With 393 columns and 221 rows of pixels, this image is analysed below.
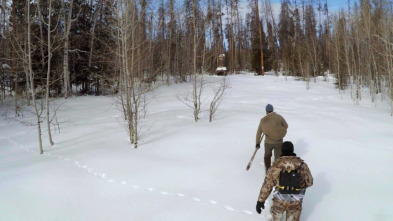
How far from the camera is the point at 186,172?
6.47 metres

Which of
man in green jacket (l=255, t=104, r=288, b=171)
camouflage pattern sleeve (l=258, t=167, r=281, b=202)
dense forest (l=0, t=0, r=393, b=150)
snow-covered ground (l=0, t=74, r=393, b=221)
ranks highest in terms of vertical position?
dense forest (l=0, t=0, r=393, b=150)

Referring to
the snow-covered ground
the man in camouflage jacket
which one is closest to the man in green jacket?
the snow-covered ground

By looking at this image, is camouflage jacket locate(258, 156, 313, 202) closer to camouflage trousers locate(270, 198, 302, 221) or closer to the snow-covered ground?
camouflage trousers locate(270, 198, 302, 221)

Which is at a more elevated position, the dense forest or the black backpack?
the dense forest

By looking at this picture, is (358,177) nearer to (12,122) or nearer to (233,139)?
(233,139)

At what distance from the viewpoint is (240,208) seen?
4918mm

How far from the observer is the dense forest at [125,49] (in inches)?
363

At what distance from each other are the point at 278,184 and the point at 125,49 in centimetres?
638

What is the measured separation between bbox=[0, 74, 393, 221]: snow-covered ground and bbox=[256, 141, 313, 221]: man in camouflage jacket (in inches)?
31.7

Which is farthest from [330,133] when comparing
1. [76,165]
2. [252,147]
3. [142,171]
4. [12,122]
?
[12,122]

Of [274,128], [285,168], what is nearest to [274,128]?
[274,128]

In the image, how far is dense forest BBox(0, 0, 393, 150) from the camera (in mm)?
9211

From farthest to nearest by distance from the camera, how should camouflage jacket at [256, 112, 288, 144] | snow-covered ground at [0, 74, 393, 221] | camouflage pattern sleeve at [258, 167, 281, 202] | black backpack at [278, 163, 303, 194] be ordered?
camouflage jacket at [256, 112, 288, 144], snow-covered ground at [0, 74, 393, 221], camouflage pattern sleeve at [258, 167, 281, 202], black backpack at [278, 163, 303, 194]

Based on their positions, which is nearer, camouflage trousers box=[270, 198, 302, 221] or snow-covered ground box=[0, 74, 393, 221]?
camouflage trousers box=[270, 198, 302, 221]
